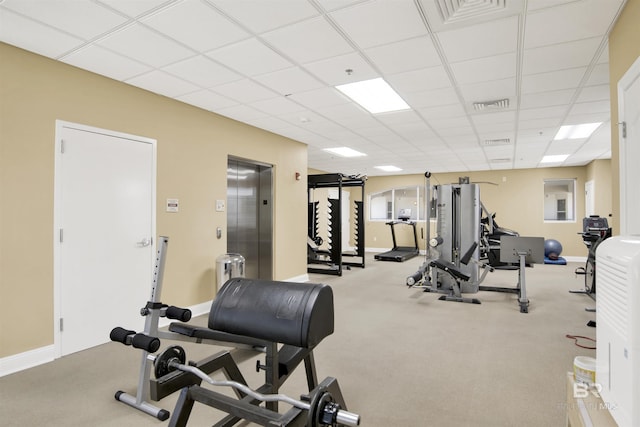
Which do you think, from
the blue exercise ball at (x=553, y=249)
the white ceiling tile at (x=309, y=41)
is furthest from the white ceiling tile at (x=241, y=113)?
the blue exercise ball at (x=553, y=249)

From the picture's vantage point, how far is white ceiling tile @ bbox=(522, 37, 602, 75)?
282cm

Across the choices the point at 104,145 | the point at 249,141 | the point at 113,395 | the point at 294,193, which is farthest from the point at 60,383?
the point at 294,193

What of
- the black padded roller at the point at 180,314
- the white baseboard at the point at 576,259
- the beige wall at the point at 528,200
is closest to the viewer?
the black padded roller at the point at 180,314

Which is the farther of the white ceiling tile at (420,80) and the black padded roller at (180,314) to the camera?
the white ceiling tile at (420,80)

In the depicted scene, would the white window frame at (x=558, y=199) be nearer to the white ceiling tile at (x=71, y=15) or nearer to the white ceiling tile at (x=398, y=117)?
the white ceiling tile at (x=398, y=117)

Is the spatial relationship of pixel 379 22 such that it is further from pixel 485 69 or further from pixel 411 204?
pixel 411 204

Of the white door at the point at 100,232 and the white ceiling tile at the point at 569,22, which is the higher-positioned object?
the white ceiling tile at the point at 569,22

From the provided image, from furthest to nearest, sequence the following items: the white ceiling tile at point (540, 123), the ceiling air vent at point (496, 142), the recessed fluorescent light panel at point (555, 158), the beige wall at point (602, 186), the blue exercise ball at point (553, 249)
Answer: the blue exercise ball at point (553, 249)
the beige wall at point (602, 186)
the recessed fluorescent light panel at point (555, 158)
the ceiling air vent at point (496, 142)
the white ceiling tile at point (540, 123)

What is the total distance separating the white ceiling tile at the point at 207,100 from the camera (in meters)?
3.98

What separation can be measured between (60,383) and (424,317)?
373 centimetres

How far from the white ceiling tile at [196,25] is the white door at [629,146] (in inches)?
102

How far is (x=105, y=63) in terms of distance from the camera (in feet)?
10.4

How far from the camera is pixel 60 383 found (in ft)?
8.70

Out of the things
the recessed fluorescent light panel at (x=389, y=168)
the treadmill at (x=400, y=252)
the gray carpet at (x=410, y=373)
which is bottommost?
the gray carpet at (x=410, y=373)
